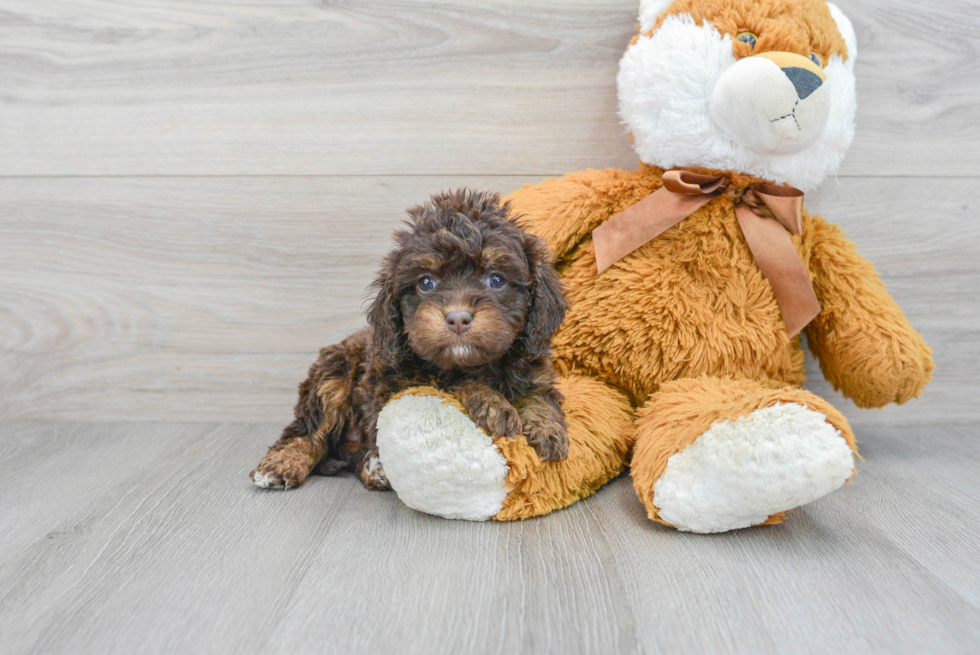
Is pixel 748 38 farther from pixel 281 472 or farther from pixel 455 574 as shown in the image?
pixel 281 472

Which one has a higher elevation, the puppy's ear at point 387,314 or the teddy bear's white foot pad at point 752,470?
the puppy's ear at point 387,314

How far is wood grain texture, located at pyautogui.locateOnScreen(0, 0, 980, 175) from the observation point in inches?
73.3

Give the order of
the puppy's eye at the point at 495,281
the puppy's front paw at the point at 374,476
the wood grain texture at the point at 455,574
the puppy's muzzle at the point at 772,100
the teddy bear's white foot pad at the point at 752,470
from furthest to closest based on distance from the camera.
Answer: the puppy's front paw at the point at 374,476
the puppy's muzzle at the point at 772,100
the puppy's eye at the point at 495,281
the teddy bear's white foot pad at the point at 752,470
the wood grain texture at the point at 455,574

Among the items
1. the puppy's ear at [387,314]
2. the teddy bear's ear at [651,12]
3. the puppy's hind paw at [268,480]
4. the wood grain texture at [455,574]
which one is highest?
the teddy bear's ear at [651,12]

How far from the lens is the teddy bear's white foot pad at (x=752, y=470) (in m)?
1.18

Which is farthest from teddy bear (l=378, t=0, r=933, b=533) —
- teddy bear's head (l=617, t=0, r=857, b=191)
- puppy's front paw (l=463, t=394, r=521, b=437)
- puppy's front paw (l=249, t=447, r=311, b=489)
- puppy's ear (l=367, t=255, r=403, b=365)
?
puppy's front paw (l=249, t=447, r=311, b=489)

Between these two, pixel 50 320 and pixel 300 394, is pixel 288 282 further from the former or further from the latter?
pixel 50 320

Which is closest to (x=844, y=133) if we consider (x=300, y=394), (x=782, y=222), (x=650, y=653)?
(x=782, y=222)

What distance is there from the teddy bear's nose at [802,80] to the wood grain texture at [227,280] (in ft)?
1.77

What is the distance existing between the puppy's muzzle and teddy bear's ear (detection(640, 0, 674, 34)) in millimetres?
253

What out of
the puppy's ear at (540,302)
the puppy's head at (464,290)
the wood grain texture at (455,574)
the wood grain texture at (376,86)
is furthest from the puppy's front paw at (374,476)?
the wood grain texture at (376,86)

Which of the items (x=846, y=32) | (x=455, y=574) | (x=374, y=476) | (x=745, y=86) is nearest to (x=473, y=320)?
(x=455, y=574)

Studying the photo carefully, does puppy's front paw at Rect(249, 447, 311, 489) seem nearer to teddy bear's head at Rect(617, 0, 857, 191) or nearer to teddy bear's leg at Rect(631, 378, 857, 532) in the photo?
teddy bear's leg at Rect(631, 378, 857, 532)

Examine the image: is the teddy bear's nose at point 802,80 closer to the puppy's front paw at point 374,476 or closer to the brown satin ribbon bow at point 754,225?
the brown satin ribbon bow at point 754,225
